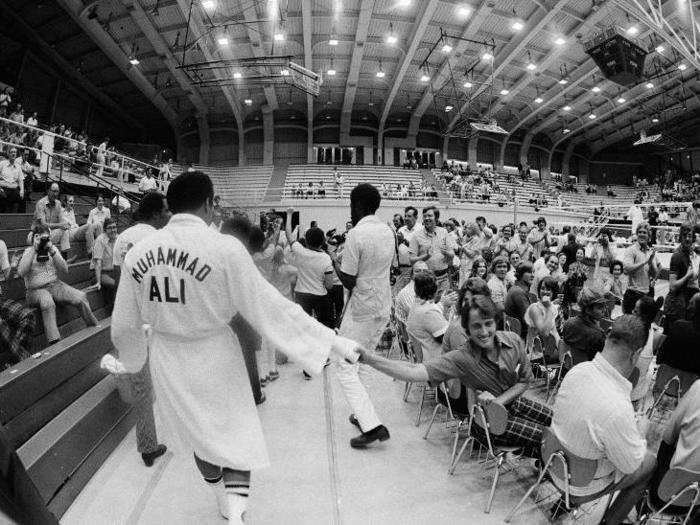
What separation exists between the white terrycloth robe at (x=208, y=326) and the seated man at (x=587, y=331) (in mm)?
2897

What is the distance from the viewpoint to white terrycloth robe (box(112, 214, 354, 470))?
1824 millimetres

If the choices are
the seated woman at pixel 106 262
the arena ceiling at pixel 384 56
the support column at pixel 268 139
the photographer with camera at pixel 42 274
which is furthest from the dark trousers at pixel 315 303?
the support column at pixel 268 139

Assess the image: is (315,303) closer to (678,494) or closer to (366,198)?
(366,198)

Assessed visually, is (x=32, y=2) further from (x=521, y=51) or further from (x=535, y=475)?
(x=535, y=475)

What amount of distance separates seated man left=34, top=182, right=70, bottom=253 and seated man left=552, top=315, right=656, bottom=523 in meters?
6.18

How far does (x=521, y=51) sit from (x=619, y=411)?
61.7 ft

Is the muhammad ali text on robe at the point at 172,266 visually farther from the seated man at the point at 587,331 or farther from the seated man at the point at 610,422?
the seated man at the point at 587,331

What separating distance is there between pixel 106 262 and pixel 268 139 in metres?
Result: 21.6

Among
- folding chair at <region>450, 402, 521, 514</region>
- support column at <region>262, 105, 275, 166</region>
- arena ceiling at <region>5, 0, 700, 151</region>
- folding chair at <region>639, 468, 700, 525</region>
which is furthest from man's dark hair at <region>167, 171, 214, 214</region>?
support column at <region>262, 105, 275, 166</region>

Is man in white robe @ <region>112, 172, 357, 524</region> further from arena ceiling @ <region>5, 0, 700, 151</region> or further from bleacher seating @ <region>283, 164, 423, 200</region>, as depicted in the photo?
bleacher seating @ <region>283, 164, 423, 200</region>

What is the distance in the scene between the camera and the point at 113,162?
1448cm

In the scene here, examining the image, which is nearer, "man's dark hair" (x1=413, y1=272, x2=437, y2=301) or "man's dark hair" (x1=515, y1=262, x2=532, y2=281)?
"man's dark hair" (x1=413, y1=272, x2=437, y2=301)

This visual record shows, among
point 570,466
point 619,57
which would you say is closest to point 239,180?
point 619,57

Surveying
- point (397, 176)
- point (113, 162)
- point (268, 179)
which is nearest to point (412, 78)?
point (397, 176)
